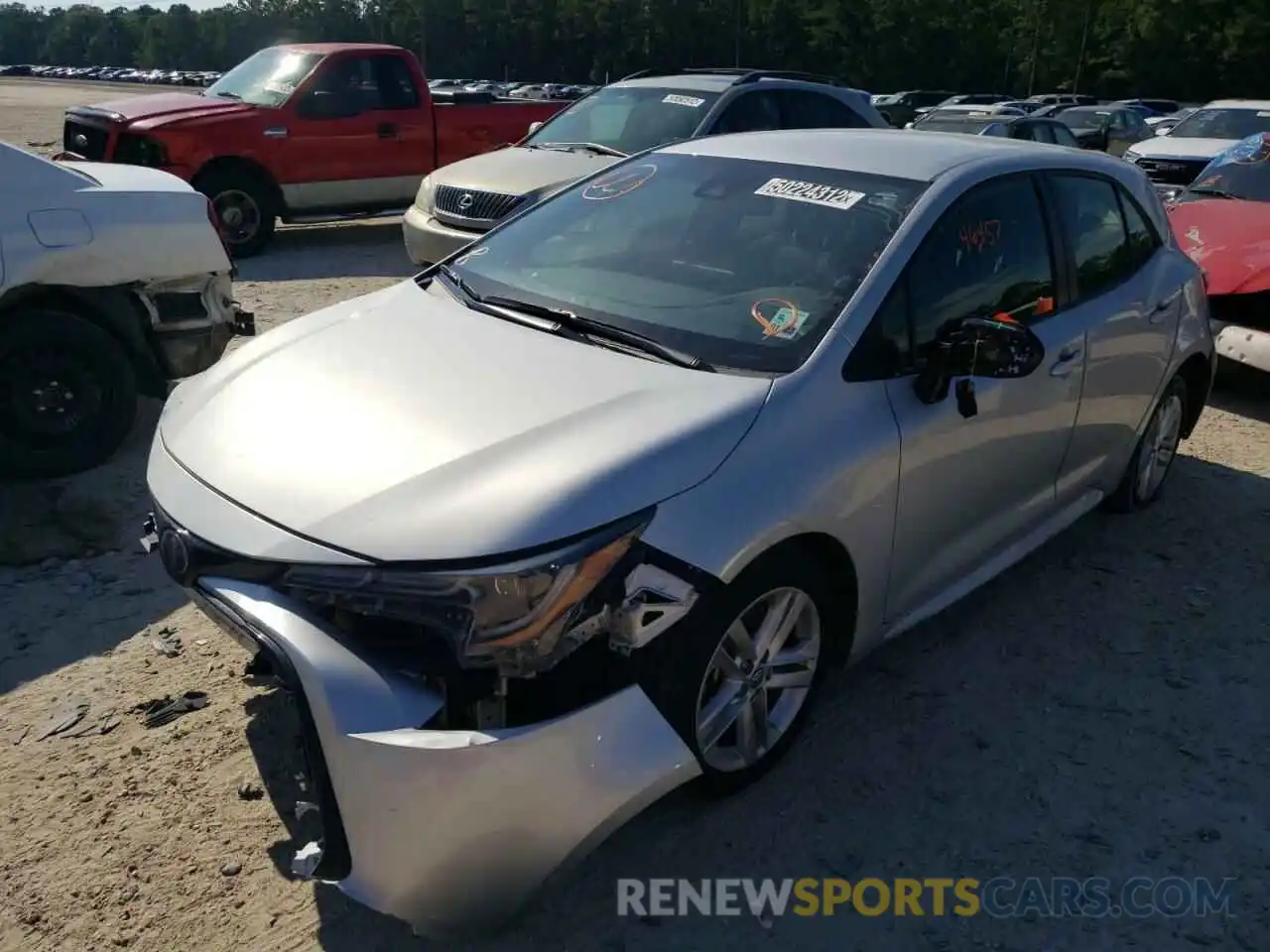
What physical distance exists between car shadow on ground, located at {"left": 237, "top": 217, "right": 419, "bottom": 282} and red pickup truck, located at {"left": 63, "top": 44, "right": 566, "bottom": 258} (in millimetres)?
374

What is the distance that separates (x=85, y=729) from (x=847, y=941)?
2.28 meters

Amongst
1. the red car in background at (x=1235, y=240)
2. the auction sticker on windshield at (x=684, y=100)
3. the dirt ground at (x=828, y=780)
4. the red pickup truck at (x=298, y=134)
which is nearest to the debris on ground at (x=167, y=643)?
the dirt ground at (x=828, y=780)

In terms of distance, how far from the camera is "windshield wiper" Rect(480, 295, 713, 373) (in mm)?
2988

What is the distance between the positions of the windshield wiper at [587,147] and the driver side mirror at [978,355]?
19.0 feet

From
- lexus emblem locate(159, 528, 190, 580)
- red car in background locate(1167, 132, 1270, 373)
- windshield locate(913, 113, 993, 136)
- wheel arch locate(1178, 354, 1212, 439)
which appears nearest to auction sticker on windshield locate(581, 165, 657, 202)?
lexus emblem locate(159, 528, 190, 580)

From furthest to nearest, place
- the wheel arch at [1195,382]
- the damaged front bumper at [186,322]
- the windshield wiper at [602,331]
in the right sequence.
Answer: the damaged front bumper at [186,322] → the wheel arch at [1195,382] → the windshield wiper at [602,331]

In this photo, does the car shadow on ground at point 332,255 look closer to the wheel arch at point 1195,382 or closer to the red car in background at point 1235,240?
the red car in background at point 1235,240

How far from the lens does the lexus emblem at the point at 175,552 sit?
2561mm

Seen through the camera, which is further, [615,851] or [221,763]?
[221,763]

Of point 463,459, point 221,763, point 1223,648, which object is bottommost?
point 1223,648

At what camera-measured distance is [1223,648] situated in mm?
3900

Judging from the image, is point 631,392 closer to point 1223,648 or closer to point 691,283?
point 691,283

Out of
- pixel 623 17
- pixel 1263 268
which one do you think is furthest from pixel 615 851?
pixel 623 17

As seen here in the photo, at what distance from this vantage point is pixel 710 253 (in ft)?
11.3
